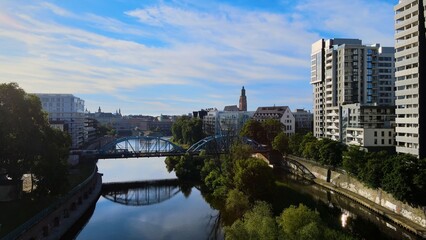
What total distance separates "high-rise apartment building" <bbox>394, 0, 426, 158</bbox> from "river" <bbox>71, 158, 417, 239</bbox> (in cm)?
1176

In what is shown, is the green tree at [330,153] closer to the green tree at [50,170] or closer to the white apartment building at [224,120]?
the green tree at [50,170]


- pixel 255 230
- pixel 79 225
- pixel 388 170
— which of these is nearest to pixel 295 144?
pixel 388 170

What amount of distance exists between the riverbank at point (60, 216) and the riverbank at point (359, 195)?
91.0ft

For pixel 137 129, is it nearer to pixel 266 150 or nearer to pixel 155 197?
pixel 266 150

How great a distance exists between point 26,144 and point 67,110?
71.3 m

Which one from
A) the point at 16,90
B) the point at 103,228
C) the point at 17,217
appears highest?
the point at 16,90

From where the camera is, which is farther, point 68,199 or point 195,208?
point 195,208

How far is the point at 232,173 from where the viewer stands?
131 feet

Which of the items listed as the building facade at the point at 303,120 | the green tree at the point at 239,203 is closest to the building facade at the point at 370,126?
the green tree at the point at 239,203

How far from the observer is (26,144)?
30188 millimetres

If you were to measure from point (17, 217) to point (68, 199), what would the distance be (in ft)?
21.8

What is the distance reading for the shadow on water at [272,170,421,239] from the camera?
2930cm

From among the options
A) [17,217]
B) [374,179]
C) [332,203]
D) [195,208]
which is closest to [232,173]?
[195,208]

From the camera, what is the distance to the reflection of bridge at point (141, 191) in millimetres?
43812
